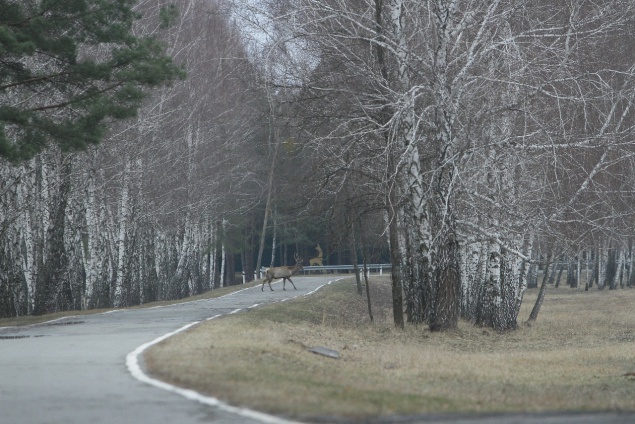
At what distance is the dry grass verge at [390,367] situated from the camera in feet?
37.4

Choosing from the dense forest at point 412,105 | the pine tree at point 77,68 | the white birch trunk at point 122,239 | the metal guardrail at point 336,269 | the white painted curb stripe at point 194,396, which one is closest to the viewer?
the white painted curb stripe at point 194,396

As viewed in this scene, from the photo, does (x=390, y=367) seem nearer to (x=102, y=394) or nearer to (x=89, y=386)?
(x=89, y=386)

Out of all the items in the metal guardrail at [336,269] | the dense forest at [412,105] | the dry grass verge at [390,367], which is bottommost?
the dry grass verge at [390,367]

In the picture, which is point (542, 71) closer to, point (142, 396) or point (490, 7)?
point (490, 7)

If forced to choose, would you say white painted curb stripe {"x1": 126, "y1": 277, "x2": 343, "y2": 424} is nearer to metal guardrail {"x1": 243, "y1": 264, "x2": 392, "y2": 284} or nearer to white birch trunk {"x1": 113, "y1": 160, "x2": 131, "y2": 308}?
white birch trunk {"x1": 113, "y1": 160, "x2": 131, "y2": 308}

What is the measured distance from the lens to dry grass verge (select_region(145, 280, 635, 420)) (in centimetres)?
1141

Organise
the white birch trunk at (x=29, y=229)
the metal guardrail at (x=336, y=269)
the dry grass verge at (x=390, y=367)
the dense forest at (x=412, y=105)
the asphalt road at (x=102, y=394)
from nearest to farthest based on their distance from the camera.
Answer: the asphalt road at (x=102, y=394) < the dry grass verge at (x=390, y=367) < the dense forest at (x=412, y=105) < the white birch trunk at (x=29, y=229) < the metal guardrail at (x=336, y=269)

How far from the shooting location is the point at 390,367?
17234 mm

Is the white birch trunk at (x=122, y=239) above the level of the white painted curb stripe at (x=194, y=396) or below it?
above

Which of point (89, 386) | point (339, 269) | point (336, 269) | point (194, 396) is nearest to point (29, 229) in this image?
point (89, 386)

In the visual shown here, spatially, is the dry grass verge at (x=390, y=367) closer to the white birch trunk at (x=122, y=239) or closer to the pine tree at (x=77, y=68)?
the pine tree at (x=77, y=68)

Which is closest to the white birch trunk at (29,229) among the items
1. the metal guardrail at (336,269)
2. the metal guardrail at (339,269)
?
the metal guardrail at (336,269)

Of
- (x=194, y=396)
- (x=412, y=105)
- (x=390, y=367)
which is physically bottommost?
(x=390, y=367)

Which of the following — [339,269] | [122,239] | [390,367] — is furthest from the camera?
[339,269]
